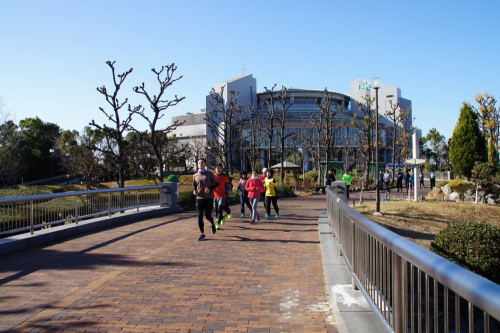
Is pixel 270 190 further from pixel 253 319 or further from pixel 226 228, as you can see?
pixel 253 319

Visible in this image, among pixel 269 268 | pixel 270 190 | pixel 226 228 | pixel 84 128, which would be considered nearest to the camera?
pixel 269 268

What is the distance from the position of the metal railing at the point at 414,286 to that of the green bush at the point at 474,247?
422 centimetres

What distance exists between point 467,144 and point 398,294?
29521 mm

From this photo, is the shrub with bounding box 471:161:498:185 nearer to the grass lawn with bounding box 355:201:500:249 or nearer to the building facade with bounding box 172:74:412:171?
the grass lawn with bounding box 355:201:500:249

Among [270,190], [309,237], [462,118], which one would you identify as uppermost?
[462,118]

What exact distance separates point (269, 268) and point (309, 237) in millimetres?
3447

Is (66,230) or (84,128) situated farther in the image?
(84,128)

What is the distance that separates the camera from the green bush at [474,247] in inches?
309

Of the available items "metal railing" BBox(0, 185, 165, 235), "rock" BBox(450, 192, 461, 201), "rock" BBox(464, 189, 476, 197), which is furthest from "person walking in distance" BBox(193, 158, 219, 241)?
"rock" BBox(464, 189, 476, 197)

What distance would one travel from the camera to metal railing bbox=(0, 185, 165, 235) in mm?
8797

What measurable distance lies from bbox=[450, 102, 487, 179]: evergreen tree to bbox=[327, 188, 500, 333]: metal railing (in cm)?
2728

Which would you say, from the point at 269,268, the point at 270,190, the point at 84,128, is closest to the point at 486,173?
the point at 270,190

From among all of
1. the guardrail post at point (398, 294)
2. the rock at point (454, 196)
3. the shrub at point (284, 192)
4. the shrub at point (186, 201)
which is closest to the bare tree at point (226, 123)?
the shrub at point (284, 192)

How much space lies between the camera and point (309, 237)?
1020 cm
